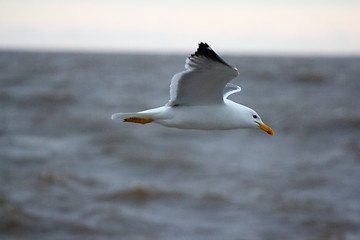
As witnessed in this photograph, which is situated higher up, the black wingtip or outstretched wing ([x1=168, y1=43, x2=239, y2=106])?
the black wingtip

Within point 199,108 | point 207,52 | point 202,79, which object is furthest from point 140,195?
point 207,52

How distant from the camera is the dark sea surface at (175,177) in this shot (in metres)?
13.6

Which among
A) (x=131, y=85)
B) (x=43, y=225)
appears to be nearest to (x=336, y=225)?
(x=43, y=225)

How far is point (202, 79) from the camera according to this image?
4840mm

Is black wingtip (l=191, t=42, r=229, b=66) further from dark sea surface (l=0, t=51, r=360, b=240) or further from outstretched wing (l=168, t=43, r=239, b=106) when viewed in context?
dark sea surface (l=0, t=51, r=360, b=240)

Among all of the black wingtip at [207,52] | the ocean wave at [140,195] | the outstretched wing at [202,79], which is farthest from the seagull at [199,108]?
the ocean wave at [140,195]

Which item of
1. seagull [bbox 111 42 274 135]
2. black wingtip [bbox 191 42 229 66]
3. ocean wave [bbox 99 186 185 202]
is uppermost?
ocean wave [bbox 99 186 185 202]

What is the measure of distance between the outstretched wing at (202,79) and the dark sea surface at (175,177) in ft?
27.7

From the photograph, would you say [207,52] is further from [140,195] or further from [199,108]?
[140,195]

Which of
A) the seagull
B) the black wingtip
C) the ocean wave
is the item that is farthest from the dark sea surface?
the black wingtip

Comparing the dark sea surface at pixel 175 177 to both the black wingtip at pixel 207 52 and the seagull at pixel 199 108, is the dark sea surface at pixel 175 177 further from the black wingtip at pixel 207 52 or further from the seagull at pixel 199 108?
the black wingtip at pixel 207 52

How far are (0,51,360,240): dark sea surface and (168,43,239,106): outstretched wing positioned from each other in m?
8.45

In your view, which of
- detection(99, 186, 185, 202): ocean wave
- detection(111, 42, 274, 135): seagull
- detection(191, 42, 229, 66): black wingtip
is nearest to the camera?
detection(191, 42, 229, 66): black wingtip

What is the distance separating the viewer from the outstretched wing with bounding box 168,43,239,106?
4586 mm
